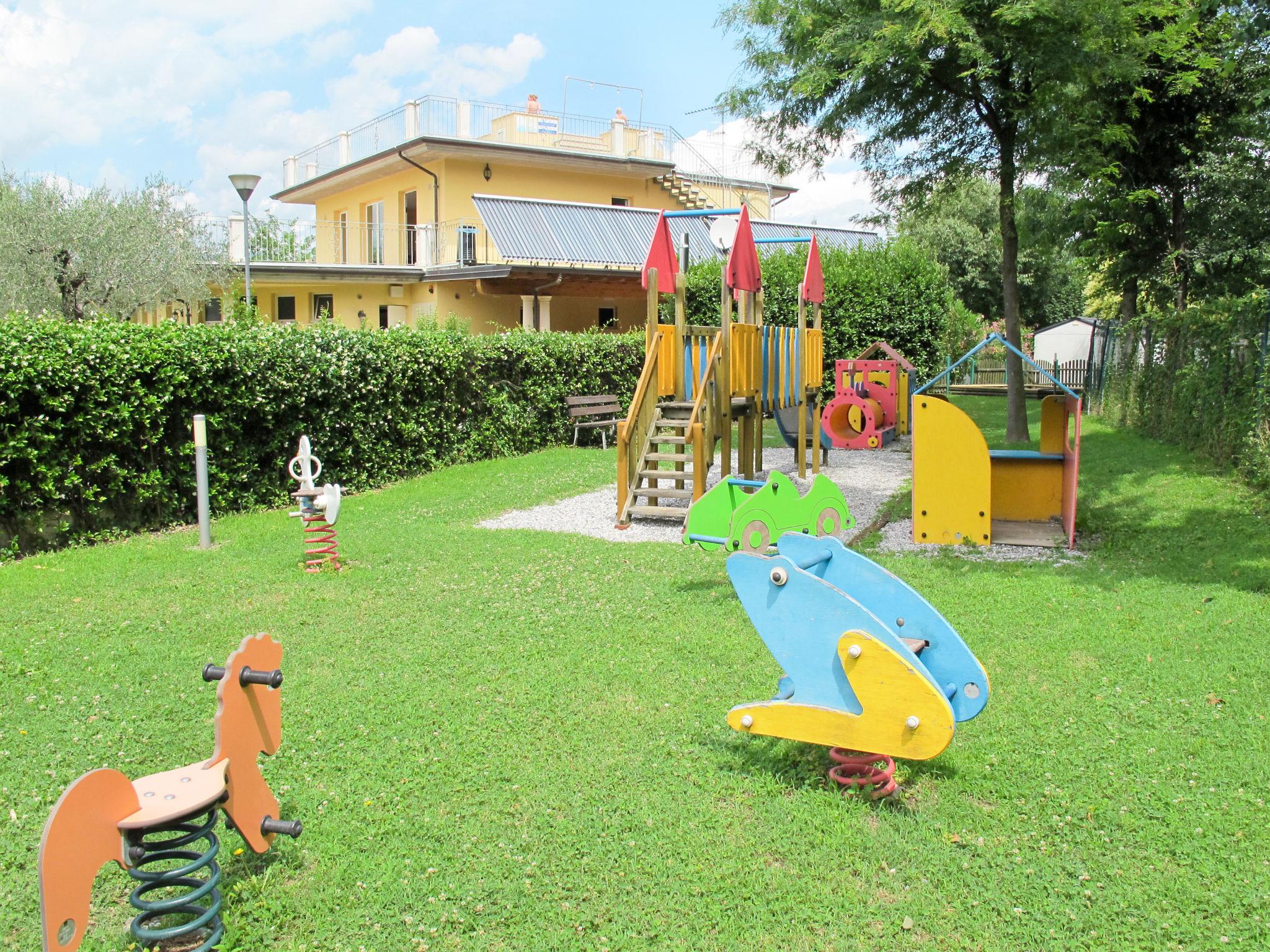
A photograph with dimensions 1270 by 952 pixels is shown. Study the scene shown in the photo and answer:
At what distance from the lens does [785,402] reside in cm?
1341

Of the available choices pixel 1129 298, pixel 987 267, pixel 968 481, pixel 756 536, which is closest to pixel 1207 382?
pixel 968 481

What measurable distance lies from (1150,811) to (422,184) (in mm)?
27562

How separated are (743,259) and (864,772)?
8108 mm

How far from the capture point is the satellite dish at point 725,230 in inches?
463

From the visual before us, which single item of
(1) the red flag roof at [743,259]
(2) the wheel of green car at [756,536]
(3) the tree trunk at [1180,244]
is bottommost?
(2) the wheel of green car at [756,536]

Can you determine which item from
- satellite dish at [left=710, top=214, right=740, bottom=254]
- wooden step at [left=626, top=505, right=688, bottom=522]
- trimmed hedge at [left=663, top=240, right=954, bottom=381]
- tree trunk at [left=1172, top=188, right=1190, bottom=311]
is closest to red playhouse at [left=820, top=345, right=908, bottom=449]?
trimmed hedge at [left=663, top=240, right=954, bottom=381]

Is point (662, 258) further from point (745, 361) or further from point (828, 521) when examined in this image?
point (828, 521)

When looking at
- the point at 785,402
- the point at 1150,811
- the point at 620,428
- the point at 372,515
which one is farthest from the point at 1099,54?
the point at 1150,811

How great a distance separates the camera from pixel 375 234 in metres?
29.5

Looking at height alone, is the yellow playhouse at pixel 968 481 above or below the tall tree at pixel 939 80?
below

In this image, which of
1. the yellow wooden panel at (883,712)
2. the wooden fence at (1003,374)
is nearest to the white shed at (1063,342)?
the wooden fence at (1003,374)

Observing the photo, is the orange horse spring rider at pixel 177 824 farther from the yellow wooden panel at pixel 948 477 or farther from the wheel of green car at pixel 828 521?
the yellow wooden panel at pixel 948 477

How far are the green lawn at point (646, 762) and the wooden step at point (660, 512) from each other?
2.28 metres

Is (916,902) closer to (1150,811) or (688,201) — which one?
(1150,811)
